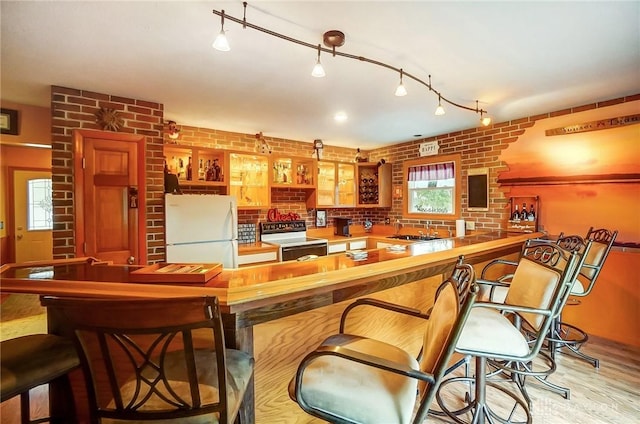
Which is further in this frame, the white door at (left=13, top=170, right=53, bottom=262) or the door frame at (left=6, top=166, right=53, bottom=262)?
the white door at (left=13, top=170, right=53, bottom=262)

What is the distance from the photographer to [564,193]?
321 centimetres

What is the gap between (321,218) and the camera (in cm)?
509

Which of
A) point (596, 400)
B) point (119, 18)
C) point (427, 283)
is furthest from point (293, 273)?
point (596, 400)

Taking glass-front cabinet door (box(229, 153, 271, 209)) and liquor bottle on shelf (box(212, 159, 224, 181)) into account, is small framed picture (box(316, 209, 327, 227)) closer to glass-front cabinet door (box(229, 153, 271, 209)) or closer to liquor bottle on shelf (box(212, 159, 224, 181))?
glass-front cabinet door (box(229, 153, 271, 209))

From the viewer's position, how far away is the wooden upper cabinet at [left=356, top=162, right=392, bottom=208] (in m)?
5.07

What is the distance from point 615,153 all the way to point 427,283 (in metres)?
2.32

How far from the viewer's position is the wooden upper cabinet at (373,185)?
5.07 metres

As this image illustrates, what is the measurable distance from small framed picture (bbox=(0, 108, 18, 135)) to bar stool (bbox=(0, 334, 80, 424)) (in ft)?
9.13

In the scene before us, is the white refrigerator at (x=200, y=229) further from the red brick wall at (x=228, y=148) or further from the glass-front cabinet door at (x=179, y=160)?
the glass-front cabinet door at (x=179, y=160)

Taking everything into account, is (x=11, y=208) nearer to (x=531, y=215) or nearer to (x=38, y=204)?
(x=38, y=204)

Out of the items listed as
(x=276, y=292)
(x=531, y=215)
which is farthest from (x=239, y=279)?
(x=531, y=215)

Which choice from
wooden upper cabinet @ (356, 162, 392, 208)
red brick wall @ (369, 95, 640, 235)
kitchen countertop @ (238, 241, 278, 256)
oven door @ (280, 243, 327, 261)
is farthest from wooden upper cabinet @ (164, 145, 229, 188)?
red brick wall @ (369, 95, 640, 235)

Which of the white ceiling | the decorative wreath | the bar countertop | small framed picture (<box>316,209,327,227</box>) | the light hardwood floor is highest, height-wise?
the white ceiling

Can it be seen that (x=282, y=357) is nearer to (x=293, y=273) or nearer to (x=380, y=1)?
(x=293, y=273)
